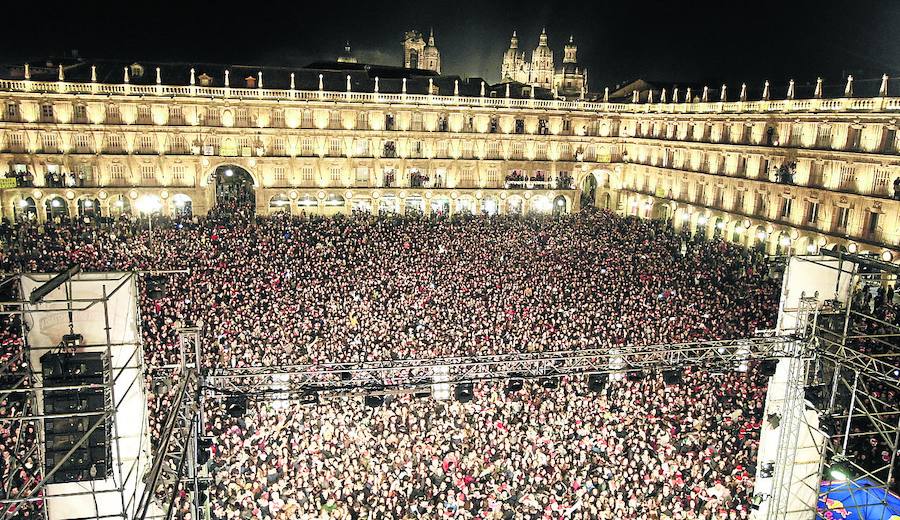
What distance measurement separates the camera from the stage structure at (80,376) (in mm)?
10102

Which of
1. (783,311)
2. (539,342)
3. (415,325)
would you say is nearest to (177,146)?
(415,325)

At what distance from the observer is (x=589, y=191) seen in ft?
216

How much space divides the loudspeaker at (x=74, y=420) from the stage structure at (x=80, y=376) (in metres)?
0.01

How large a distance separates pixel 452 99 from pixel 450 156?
4702 mm

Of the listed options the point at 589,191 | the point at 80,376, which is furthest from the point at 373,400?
the point at 589,191

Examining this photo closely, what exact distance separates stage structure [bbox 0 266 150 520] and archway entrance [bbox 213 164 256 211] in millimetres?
42367

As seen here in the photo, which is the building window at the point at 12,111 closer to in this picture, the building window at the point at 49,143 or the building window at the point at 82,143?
the building window at the point at 49,143

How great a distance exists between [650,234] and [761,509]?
97.2ft

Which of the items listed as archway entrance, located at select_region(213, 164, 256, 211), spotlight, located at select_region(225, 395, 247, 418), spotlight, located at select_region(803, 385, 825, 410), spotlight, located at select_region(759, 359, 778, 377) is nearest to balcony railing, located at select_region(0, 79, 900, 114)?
archway entrance, located at select_region(213, 164, 256, 211)

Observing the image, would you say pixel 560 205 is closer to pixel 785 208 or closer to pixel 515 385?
pixel 785 208

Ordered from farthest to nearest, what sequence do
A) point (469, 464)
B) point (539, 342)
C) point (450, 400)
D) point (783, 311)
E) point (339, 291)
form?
1. point (339, 291)
2. point (539, 342)
3. point (450, 400)
4. point (469, 464)
5. point (783, 311)

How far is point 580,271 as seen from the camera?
31.6 m

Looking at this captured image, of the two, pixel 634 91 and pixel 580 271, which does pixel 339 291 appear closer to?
pixel 580 271

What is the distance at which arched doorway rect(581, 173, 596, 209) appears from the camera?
63100 mm
